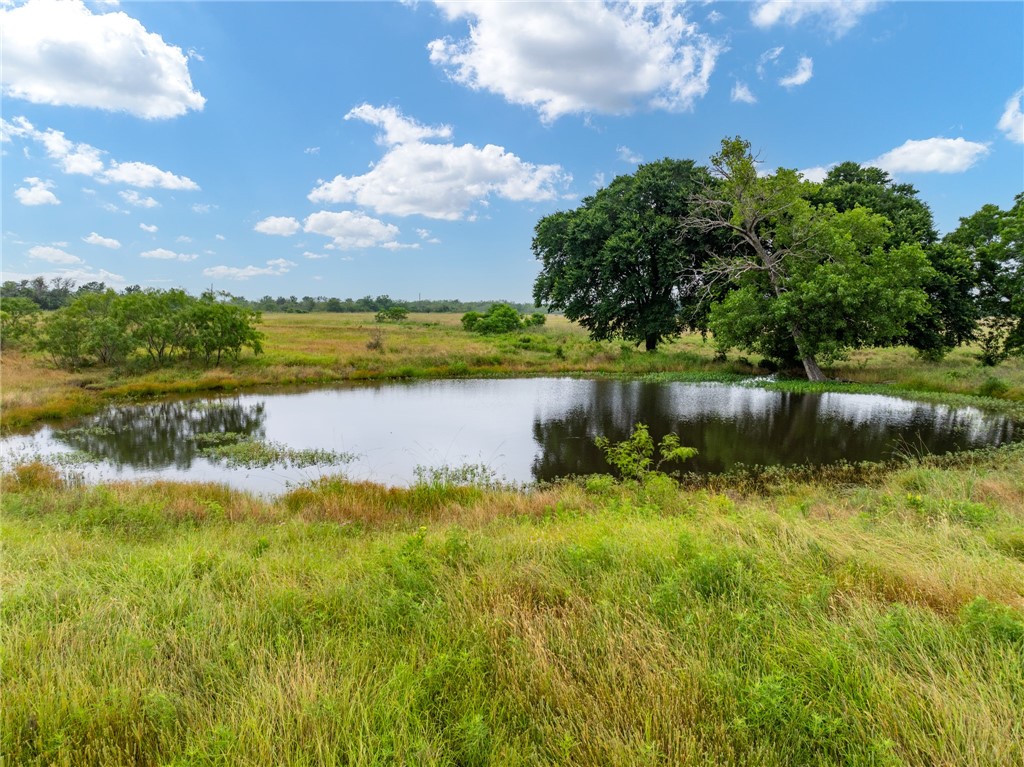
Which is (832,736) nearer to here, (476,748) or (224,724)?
(476,748)

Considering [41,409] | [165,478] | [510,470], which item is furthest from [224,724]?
[41,409]

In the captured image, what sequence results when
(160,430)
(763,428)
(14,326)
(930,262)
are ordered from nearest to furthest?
(763,428)
(160,430)
(930,262)
(14,326)

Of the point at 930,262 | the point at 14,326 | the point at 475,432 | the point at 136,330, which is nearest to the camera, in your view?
the point at 475,432

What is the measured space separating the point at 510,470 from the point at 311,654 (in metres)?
8.70

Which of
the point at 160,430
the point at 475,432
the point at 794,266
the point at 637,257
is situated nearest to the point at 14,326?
the point at 160,430

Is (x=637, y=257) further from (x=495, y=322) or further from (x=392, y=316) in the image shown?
(x=392, y=316)

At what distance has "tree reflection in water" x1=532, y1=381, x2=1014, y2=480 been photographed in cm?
1224

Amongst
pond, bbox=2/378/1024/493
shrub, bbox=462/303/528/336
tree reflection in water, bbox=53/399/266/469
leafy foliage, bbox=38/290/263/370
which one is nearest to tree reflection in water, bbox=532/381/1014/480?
pond, bbox=2/378/1024/493

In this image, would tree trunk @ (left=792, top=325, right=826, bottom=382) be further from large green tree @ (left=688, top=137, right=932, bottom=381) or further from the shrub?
the shrub

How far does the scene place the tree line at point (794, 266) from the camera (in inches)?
840

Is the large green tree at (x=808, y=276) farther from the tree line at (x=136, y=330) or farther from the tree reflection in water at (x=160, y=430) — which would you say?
the tree line at (x=136, y=330)

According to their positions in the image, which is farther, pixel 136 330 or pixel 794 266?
pixel 136 330

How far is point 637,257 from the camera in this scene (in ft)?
94.6

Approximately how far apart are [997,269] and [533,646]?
31467mm
